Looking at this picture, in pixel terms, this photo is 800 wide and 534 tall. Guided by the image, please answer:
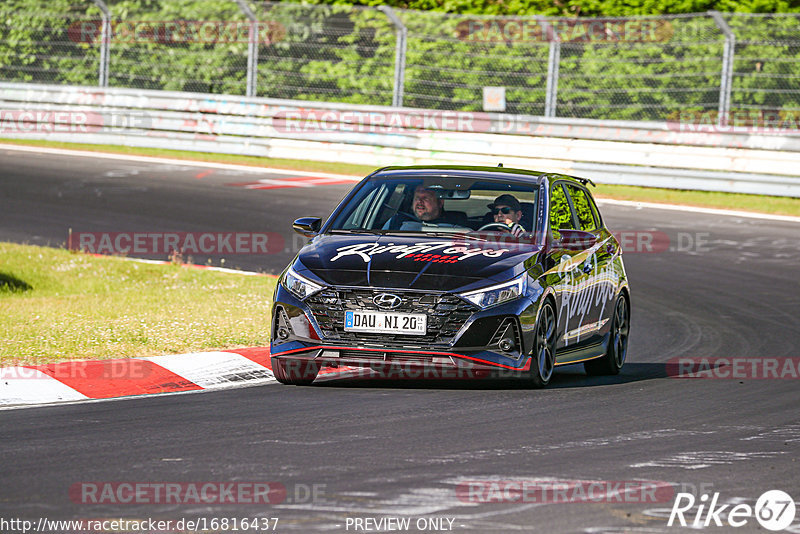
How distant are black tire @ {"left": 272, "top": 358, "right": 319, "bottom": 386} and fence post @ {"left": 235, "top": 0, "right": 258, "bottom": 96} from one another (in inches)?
680

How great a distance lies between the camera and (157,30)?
1067 inches

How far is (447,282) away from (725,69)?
14759mm

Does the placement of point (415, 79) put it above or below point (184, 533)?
above

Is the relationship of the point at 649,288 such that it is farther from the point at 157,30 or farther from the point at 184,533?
the point at 157,30

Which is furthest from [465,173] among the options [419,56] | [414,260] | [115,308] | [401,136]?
[419,56]

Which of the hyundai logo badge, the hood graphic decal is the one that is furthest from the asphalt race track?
the hood graphic decal

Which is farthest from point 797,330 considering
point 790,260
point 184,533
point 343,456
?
point 184,533

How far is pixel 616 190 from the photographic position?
77.4ft

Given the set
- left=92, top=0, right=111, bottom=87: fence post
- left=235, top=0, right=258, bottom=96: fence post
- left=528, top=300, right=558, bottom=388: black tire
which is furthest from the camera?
left=92, top=0, right=111, bottom=87: fence post

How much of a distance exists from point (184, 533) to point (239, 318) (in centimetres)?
676

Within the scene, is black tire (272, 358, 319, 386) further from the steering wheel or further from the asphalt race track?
the steering wheel

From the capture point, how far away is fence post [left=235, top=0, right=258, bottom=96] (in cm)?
2570

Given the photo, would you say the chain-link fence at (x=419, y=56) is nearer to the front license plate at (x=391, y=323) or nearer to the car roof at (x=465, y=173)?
the car roof at (x=465, y=173)

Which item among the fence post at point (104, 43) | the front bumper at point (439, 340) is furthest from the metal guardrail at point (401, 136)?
the front bumper at point (439, 340)
